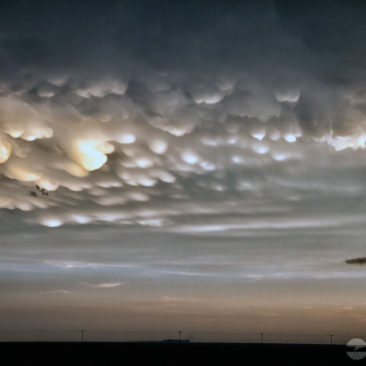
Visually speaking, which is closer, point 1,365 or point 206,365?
point 1,365

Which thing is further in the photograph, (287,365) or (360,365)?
(287,365)

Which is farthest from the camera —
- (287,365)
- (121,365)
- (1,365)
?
(287,365)

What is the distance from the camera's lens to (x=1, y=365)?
276ft

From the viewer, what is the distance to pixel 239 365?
3600 inches

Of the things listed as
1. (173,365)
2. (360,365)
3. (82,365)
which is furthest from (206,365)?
(360,365)

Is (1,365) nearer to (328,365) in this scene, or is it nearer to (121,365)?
(121,365)

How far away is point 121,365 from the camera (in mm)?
89562

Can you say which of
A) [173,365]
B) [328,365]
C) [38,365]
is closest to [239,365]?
[173,365]

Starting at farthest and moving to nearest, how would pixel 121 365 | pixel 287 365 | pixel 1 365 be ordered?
pixel 287 365
pixel 121 365
pixel 1 365

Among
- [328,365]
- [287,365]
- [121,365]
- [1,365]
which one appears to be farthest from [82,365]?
[328,365]

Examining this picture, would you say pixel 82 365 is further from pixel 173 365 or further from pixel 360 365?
pixel 360 365

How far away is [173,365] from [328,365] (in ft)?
117

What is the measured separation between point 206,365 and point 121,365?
18.4 metres

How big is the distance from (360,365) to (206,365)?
32.5 metres
